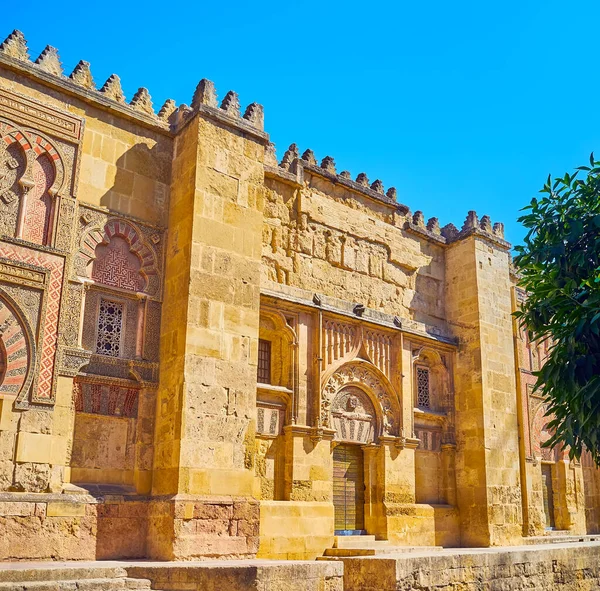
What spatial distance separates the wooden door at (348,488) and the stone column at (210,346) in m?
2.54

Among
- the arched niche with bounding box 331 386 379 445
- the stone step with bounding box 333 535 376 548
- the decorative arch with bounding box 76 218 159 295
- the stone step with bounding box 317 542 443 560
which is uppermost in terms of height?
the decorative arch with bounding box 76 218 159 295

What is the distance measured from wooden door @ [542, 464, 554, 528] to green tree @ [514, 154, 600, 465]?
721 centimetres

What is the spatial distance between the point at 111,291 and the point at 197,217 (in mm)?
1470

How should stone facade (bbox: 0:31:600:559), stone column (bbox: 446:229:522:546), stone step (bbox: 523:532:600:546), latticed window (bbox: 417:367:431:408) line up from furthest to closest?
stone step (bbox: 523:532:600:546)
latticed window (bbox: 417:367:431:408)
stone column (bbox: 446:229:522:546)
stone facade (bbox: 0:31:600:559)

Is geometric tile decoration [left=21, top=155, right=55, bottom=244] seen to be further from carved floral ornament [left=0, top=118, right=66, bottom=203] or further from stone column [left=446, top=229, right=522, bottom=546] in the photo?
stone column [left=446, top=229, right=522, bottom=546]

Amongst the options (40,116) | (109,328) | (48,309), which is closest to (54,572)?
(48,309)

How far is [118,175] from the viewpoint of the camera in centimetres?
993

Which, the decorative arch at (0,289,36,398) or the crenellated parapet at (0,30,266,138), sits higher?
the crenellated parapet at (0,30,266,138)

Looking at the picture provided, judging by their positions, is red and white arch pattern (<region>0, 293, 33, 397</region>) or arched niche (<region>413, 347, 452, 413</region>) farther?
arched niche (<region>413, 347, 452, 413</region>)

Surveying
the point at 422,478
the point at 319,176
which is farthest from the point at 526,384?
the point at 319,176

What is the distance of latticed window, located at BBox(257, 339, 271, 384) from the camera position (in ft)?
36.5

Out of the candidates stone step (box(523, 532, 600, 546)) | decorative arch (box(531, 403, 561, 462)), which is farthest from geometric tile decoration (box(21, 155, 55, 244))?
decorative arch (box(531, 403, 561, 462))

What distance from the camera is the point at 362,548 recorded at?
10.9 metres

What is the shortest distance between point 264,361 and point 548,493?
729cm
